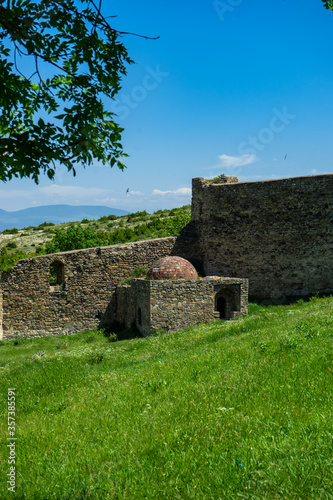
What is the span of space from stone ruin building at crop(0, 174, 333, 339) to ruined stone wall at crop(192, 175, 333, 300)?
0.05 meters

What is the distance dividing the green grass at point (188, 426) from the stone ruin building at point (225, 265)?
8.92 m

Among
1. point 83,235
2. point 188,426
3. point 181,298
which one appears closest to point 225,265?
point 181,298

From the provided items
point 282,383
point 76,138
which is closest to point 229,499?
point 282,383

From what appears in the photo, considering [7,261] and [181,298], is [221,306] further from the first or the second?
[7,261]

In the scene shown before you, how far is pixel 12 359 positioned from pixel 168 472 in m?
11.8

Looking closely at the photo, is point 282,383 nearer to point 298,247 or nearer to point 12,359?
point 12,359

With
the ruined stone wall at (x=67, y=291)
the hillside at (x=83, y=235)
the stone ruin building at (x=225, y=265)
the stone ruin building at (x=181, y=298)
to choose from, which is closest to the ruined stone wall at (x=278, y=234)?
the stone ruin building at (x=225, y=265)

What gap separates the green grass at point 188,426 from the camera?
3.66 metres

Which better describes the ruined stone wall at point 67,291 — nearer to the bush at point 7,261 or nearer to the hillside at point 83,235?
the bush at point 7,261

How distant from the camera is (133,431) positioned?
5.03 meters

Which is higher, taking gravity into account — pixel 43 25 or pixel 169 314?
pixel 43 25

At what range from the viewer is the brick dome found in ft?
53.7

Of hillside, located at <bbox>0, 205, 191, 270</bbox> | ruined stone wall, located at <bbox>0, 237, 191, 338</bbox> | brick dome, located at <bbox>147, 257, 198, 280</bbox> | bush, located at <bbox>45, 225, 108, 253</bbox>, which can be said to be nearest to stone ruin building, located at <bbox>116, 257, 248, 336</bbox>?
brick dome, located at <bbox>147, 257, 198, 280</bbox>

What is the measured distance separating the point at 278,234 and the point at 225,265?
302cm
